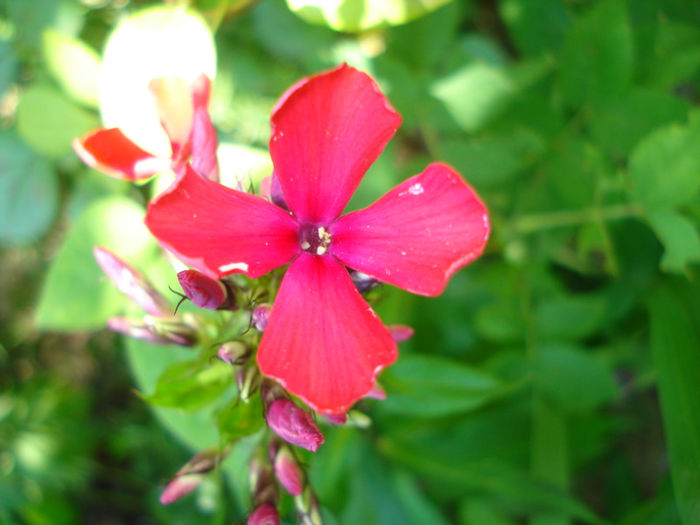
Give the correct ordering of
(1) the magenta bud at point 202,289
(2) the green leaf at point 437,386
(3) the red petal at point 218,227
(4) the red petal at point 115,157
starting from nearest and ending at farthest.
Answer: (3) the red petal at point 218,227
(1) the magenta bud at point 202,289
(4) the red petal at point 115,157
(2) the green leaf at point 437,386

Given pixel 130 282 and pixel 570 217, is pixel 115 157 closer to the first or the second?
pixel 130 282

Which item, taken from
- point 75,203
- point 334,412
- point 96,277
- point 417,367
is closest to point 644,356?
point 417,367

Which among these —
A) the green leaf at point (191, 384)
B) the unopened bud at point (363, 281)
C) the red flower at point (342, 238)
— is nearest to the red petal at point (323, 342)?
the red flower at point (342, 238)

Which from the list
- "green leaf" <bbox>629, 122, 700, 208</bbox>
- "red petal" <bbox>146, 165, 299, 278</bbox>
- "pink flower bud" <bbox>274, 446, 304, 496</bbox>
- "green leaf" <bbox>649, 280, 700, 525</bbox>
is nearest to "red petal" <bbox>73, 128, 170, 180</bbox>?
"red petal" <bbox>146, 165, 299, 278</bbox>

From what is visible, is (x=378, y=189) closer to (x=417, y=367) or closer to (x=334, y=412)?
(x=417, y=367)

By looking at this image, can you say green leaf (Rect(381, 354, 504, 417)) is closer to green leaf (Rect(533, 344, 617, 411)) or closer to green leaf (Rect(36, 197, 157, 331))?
green leaf (Rect(533, 344, 617, 411))

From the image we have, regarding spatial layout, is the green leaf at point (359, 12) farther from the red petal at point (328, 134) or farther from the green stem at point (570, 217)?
the green stem at point (570, 217)

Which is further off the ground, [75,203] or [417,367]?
[75,203]

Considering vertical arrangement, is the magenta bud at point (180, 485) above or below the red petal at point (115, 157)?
below
